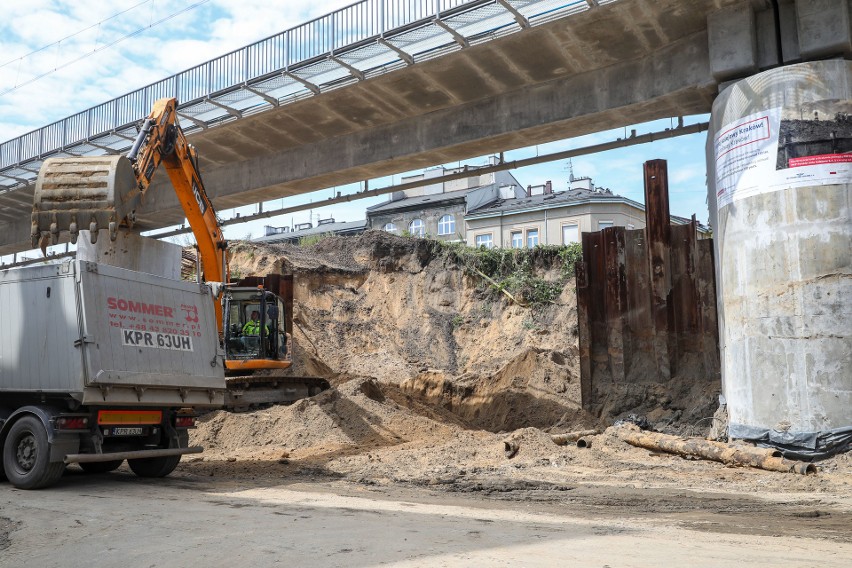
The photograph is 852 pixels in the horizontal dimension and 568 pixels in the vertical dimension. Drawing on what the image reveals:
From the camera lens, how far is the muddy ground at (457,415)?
9234 mm

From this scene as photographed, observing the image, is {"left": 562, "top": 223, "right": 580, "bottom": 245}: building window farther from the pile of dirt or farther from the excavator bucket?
the excavator bucket

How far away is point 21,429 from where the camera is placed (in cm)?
1016

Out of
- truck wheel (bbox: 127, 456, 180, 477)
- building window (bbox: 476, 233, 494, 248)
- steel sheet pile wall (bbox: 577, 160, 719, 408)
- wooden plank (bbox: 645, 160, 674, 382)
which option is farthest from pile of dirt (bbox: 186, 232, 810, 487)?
building window (bbox: 476, 233, 494, 248)

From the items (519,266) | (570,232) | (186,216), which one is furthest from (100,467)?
(570,232)

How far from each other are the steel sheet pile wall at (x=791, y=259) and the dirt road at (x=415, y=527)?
107 inches

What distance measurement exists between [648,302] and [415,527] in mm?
11246

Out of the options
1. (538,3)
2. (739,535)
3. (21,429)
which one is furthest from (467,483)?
(538,3)

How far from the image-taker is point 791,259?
37.4ft

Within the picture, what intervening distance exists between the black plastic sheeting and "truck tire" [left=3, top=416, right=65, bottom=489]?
1016cm

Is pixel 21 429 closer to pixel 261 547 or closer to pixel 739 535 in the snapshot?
pixel 261 547

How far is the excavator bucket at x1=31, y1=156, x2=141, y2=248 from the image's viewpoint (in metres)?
11.5

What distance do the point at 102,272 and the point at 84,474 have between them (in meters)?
3.64

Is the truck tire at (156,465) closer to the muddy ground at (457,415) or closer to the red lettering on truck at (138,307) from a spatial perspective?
the muddy ground at (457,415)

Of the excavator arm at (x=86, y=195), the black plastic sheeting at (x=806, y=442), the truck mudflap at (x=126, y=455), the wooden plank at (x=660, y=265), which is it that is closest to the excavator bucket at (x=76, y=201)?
the excavator arm at (x=86, y=195)
